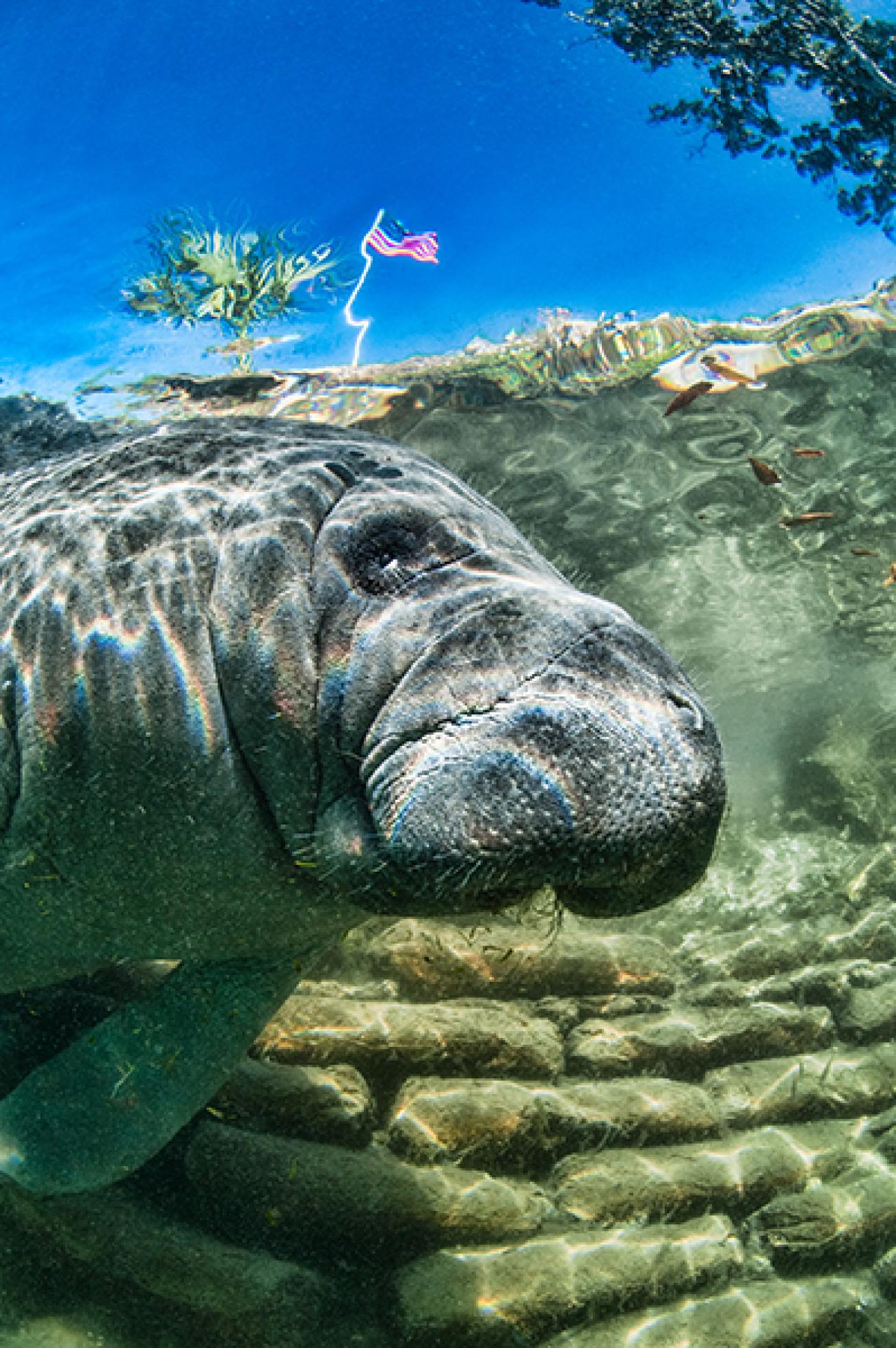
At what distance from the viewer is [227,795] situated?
112 inches

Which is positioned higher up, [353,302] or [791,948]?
[353,302]

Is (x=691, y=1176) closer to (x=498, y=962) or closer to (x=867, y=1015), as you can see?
(x=498, y=962)

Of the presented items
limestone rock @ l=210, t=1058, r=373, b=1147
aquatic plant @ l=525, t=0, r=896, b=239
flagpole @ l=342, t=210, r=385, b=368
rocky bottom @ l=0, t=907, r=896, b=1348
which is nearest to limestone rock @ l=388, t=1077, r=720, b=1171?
rocky bottom @ l=0, t=907, r=896, b=1348

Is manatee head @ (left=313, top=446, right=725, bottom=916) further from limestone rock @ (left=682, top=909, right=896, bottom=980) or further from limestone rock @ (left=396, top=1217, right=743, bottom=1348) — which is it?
limestone rock @ (left=682, top=909, right=896, bottom=980)

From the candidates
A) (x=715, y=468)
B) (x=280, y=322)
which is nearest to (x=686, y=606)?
(x=715, y=468)

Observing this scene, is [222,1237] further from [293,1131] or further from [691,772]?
[691,772]

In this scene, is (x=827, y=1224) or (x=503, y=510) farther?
(x=503, y=510)

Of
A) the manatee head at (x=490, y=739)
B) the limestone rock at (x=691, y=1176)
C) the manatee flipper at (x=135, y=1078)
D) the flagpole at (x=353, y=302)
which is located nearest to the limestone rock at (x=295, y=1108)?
the manatee flipper at (x=135, y=1078)

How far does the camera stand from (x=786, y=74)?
849 cm

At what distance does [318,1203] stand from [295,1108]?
1.81 ft

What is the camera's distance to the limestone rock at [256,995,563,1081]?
5.04 meters

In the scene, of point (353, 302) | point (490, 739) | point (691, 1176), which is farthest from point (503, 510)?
point (490, 739)

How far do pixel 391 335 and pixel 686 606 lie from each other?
44.2 ft

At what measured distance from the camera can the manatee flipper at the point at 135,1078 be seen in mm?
3395
